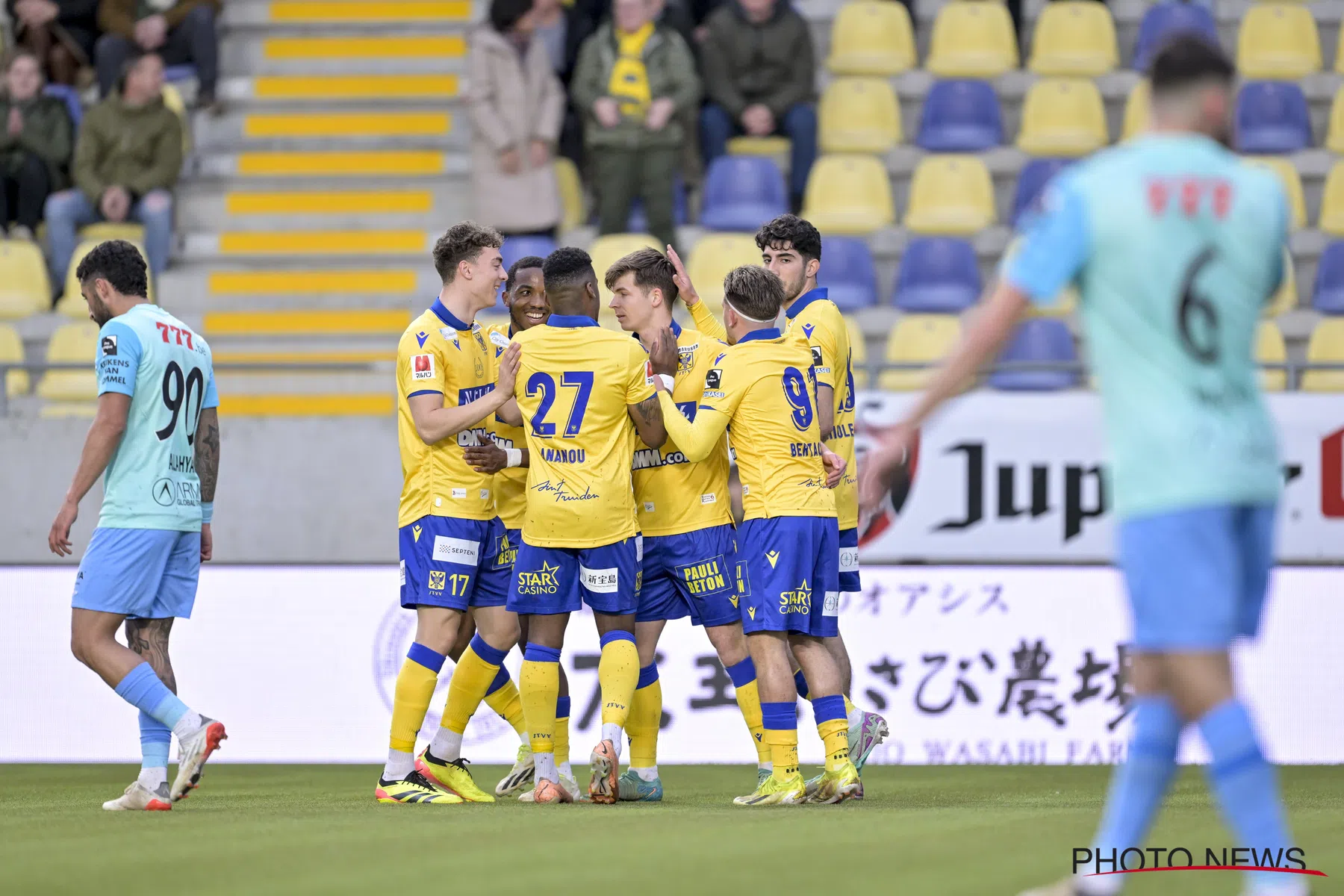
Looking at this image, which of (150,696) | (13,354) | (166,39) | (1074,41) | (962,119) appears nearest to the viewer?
(150,696)

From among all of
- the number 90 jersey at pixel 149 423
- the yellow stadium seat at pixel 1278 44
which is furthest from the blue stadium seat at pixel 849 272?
the number 90 jersey at pixel 149 423

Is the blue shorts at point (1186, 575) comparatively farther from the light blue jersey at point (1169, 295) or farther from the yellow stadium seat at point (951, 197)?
the yellow stadium seat at point (951, 197)

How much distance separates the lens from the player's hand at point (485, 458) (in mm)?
7047

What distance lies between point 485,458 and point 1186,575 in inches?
156

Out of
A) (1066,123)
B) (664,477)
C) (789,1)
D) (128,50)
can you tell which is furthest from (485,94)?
(664,477)

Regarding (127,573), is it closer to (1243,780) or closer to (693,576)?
(693,576)

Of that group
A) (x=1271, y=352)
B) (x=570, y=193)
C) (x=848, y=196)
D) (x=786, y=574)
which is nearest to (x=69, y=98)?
(x=570, y=193)

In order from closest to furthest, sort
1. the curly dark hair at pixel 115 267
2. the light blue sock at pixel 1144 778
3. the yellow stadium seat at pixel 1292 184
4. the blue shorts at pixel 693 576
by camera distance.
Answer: the light blue sock at pixel 1144 778
the curly dark hair at pixel 115 267
the blue shorts at pixel 693 576
the yellow stadium seat at pixel 1292 184

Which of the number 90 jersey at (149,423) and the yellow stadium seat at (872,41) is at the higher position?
the yellow stadium seat at (872,41)

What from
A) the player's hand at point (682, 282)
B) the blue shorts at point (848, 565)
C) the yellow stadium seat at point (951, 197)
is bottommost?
the blue shorts at point (848, 565)

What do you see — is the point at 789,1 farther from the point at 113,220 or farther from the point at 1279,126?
the point at 113,220

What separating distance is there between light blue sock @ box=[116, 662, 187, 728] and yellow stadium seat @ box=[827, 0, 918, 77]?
392 inches

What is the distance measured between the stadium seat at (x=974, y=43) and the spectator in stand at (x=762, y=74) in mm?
1404

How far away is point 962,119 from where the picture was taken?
47.5ft
